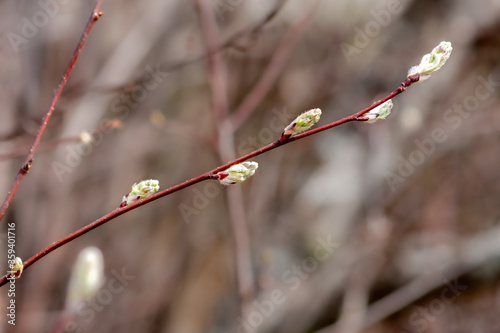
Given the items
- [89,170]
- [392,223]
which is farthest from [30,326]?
[392,223]

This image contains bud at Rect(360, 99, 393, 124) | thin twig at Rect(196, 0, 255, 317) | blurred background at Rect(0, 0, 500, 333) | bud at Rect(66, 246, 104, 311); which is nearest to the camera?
bud at Rect(66, 246, 104, 311)

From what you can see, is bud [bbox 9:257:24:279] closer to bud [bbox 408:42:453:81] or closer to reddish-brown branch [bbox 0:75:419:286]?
reddish-brown branch [bbox 0:75:419:286]

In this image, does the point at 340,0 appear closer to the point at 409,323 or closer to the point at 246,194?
the point at 246,194

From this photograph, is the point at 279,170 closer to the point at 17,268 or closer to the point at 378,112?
the point at 378,112

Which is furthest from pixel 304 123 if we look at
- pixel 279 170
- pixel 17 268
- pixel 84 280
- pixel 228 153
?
pixel 279 170

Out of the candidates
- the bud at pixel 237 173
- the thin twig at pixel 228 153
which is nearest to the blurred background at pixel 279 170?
the thin twig at pixel 228 153

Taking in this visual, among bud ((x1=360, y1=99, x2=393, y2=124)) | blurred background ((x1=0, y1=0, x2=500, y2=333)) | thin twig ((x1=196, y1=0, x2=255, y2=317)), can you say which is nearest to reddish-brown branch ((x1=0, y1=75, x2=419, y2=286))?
bud ((x1=360, y1=99, x2=393, y2=124))
